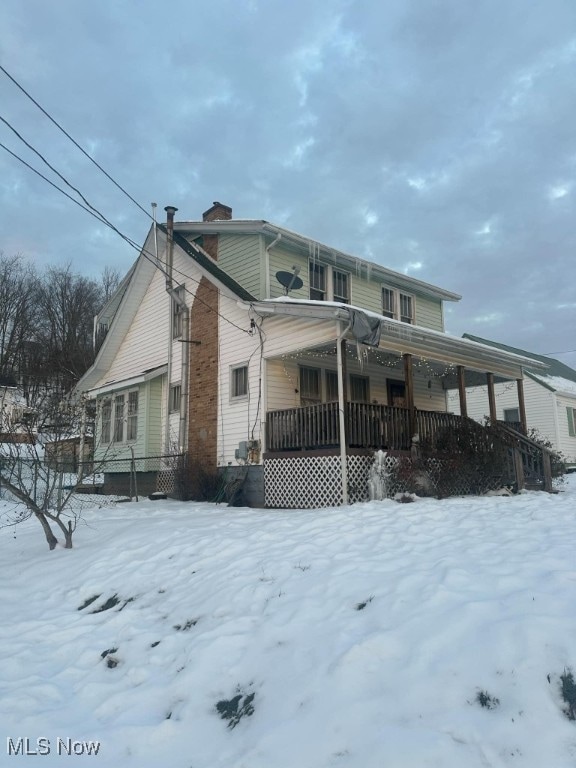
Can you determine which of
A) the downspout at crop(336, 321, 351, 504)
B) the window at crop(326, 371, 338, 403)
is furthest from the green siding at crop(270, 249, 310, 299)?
the downspout at crop(336, 321, 351, 504)

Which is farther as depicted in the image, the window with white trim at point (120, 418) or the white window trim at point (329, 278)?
the window with white trim at point (120, 418)

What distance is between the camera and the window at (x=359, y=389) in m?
15.9

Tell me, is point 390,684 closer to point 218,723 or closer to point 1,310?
point 218,723

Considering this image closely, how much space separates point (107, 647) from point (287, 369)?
31.1 feet

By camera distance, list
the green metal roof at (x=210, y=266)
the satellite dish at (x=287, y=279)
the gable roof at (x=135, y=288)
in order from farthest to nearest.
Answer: the gable roof at (x=135, y=288), the satellite dish at (x=287, y=279), the green metal roof at (x=210, y=266)

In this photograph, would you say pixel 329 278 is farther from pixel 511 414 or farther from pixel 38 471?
pixel 511 414

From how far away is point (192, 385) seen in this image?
52.1 feet

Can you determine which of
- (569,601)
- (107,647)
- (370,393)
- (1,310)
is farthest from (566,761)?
(1,310)

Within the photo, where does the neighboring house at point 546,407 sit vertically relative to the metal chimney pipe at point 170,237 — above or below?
below

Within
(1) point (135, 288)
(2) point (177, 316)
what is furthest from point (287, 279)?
(1) point (135, 288)

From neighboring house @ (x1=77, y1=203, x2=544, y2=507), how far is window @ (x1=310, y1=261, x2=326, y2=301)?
0.16 feet

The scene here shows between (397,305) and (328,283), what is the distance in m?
3.10

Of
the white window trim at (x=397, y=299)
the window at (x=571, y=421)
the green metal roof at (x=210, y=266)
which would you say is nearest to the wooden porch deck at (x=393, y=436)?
the green metal roof at (x=210, y=266)

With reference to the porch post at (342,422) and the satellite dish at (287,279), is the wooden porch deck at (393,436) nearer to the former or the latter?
the porch post at (342,422)
